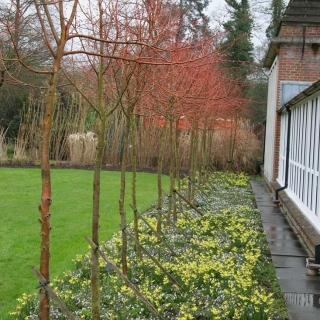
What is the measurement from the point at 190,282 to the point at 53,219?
460cm

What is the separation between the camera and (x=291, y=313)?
3.94m

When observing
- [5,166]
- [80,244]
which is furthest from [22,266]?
[5,166]

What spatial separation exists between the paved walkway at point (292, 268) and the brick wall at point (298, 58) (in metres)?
4.78

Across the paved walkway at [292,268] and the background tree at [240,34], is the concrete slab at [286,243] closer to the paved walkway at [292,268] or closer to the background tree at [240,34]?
the paved walkway at [292,268]

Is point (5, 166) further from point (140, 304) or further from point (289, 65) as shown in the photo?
point (140, 304)

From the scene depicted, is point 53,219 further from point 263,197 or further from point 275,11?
point 275,11

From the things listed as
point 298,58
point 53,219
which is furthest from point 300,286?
point 298,58

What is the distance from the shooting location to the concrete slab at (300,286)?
457 centimetres

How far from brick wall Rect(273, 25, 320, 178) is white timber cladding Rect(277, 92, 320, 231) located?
301 cm

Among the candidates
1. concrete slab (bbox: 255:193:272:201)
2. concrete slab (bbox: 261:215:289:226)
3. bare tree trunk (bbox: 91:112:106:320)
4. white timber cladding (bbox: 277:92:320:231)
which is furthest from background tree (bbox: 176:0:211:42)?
concrete slab (bbox: 255:193:272:201)

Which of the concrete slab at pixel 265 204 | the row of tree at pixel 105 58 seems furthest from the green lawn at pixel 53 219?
the concrete slab at pixel 265 204

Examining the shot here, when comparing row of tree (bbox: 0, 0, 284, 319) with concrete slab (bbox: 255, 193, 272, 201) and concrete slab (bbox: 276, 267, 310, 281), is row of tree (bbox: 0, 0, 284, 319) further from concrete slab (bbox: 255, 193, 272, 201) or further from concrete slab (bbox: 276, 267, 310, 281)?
concrete slab (bbox: 255, 193, 272, 201)

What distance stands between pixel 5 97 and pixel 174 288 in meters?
20.5

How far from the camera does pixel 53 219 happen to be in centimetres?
890
